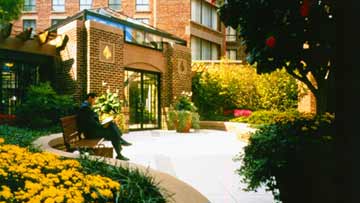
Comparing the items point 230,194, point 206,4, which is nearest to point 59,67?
point 230,194

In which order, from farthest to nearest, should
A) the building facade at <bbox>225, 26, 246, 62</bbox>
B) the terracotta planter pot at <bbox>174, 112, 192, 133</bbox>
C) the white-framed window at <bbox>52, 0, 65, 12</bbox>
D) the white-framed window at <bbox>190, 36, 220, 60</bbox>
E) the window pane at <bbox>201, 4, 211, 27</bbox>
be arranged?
1. the building facade at <bbox>225, 26, 246, 62</bbox>
2. the white-framed window at <bbox>52, 0, 65, 12</bbox>
3. the window pane at <bbox>201, 4, 211, 27</bbox>
4. the white-framed window at <bbox>190, 36, 220, 60</bbox>
5. the terracotta planter pot at <bbox>174, 112, 192, 133</bbox>

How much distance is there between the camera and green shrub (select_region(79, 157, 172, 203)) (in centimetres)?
267

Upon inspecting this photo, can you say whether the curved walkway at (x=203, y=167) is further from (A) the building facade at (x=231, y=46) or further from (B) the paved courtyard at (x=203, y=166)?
(A) the building facade at (x=231, y=46)

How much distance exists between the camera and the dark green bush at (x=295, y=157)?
3.25m

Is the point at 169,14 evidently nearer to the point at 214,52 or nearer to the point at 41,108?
the point at 214,52

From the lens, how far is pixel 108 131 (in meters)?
7.59

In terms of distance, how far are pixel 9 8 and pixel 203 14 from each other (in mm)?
14710

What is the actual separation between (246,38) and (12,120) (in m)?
8.60

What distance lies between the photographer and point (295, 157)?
364cm

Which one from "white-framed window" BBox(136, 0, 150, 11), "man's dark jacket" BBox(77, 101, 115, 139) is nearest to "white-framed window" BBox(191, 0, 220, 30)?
"white-framed window" BBox(136, 0, 150, 11)

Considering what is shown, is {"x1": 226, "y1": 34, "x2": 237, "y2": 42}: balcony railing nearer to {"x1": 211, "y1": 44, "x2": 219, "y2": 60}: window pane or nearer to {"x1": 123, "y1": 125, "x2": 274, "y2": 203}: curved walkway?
{"x1": 211, "y1": 44, "x2": 219, "y2": 60}: window pane

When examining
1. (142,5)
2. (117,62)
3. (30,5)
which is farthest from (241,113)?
(30,5)

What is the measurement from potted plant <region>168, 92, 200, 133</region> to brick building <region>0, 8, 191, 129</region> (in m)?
0.53

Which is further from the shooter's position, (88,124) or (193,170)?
(88,124)
